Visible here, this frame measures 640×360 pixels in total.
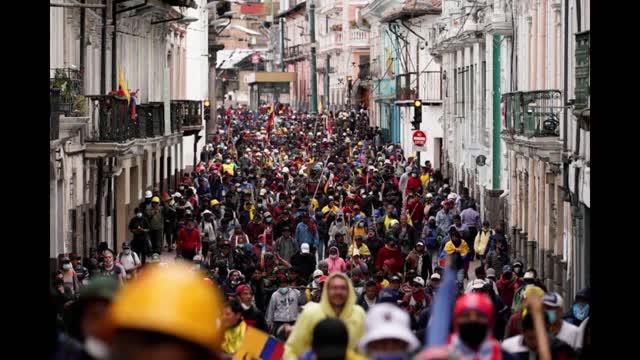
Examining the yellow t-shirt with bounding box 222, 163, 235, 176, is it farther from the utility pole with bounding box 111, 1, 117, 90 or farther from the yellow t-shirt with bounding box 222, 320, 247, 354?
the yellow t-shirt with bounding box 222, 320, 247, 354

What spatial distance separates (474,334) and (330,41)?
93.8 meters

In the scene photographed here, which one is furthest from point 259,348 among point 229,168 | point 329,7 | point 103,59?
point 329,7

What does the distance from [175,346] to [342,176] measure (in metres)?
39.7

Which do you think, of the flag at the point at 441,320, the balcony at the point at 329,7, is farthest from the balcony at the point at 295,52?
the flag at the point at 441,320

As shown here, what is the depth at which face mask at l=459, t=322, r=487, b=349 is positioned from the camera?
735 centimetres

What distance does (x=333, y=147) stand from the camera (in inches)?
2388

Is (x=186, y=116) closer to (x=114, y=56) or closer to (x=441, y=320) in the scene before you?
(x=114, y=56)

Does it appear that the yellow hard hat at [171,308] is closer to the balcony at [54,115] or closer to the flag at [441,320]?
the flag at [441,320]

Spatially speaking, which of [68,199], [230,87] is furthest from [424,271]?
[230,87]

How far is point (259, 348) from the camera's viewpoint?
38.5ft

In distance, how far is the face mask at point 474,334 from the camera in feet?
24.1
